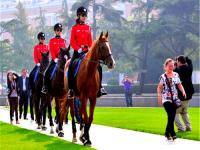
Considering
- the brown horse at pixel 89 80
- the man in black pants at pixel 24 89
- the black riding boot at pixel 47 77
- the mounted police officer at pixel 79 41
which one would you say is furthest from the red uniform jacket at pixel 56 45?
A: the man in black pants at pixel 24 89

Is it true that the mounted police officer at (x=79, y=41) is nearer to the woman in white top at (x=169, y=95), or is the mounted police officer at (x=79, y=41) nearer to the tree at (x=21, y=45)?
the woman in white top at (x=169, y=95)

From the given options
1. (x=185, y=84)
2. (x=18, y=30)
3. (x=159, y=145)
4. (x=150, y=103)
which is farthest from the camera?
(x=18, y=30)

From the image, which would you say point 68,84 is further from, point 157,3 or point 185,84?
point 157,3

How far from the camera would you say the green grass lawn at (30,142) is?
12359 mm

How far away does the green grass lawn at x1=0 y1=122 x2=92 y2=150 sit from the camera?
12359 millimetres

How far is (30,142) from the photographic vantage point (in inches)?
535

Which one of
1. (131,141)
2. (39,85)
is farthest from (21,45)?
(131,141)

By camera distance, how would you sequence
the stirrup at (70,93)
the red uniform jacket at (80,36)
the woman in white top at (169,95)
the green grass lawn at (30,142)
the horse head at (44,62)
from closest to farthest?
1. the green grass lawn at (30,142)
2. the woman in white top at (169,95)
3. the stirrup at (70,93)
4. the red uniform jacket at (80,36)
5. the horse head at (44,62)

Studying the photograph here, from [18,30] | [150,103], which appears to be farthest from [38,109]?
[18,30]

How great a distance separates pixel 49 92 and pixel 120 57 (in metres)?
43.2

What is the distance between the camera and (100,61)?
12.8 metres

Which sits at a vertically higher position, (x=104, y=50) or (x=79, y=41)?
(x=79, y=41)

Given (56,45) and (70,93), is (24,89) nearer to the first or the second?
(56,45)

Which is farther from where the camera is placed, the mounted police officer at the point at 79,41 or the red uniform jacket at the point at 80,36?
the red uniform jacket at the point at 80,36
